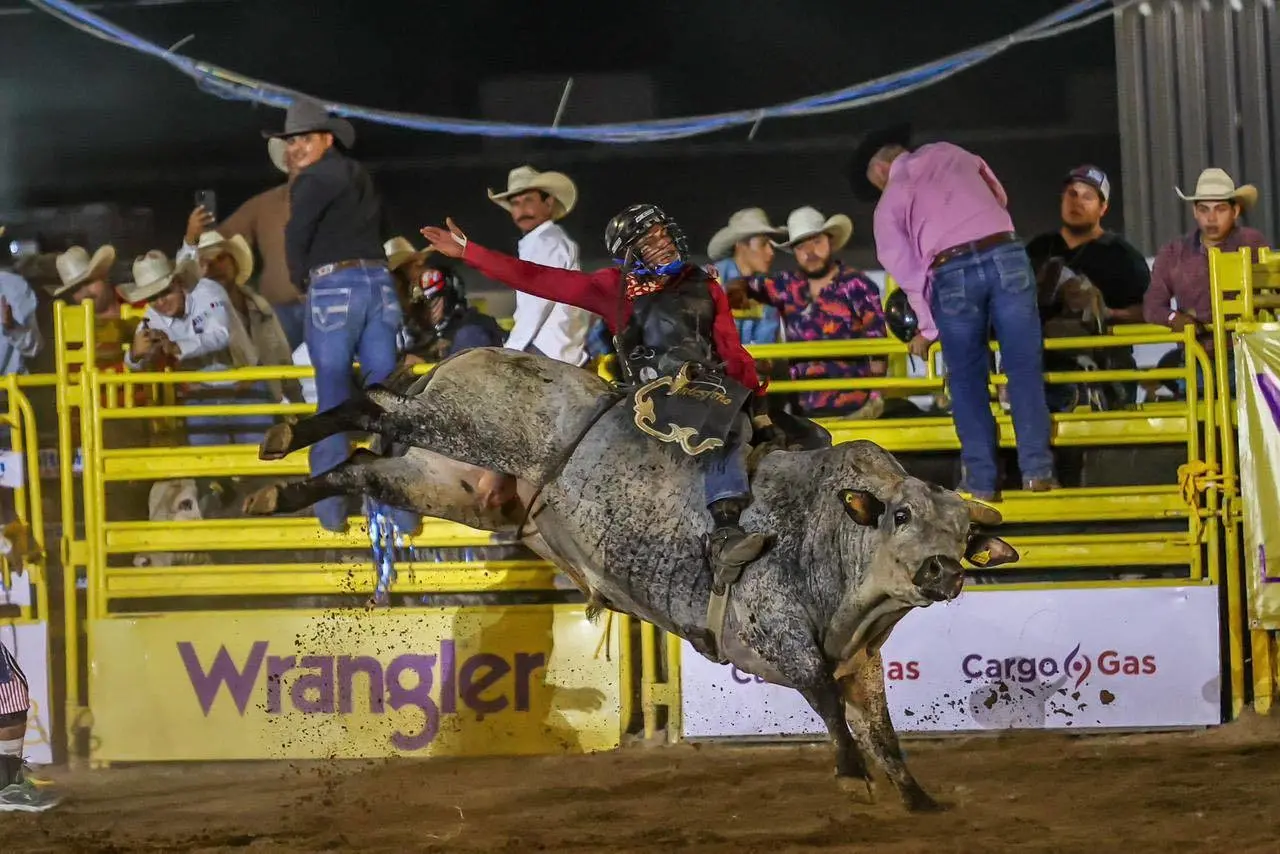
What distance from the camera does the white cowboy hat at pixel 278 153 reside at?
26.8 feet

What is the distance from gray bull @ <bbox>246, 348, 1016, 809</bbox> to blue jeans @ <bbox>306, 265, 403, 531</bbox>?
1672 mm

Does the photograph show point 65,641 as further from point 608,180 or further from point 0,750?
point 608,180

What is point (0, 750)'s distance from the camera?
659cm

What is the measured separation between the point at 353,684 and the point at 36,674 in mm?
1740

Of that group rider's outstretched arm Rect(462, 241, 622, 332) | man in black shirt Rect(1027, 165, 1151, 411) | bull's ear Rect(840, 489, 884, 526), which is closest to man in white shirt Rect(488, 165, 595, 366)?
rider's outstretched arm Rect(462, 241, 622, 332)

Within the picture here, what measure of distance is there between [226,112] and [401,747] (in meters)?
3.86

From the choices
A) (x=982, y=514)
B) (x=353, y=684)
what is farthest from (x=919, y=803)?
(x=353, y=684)

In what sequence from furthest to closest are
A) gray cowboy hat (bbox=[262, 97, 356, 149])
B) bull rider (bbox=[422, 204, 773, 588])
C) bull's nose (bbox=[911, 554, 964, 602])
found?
gray cowboy hat (bbox=[262, 97, 356, 149])
bull rider (bbox=[422, 204, 773, 588])
bull's nose (bbox=[911, 554, 964, 602])

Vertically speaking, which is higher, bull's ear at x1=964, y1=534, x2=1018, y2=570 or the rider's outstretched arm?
the rider's outstretched arm

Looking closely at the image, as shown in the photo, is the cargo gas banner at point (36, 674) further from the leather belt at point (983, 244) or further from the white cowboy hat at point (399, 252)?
the leather belt at point (983, 244)

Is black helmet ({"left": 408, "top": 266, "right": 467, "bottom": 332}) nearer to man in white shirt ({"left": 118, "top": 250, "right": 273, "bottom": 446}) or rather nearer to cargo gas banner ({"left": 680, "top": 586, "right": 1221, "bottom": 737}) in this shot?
man in white shirt ({"left": 118, "top": 250, "right": 273, "bottom": 446})

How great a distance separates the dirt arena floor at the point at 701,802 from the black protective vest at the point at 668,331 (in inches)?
71.8

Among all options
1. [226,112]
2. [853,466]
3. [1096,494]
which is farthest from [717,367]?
[226,112]

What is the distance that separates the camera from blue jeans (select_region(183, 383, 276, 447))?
807 cm
